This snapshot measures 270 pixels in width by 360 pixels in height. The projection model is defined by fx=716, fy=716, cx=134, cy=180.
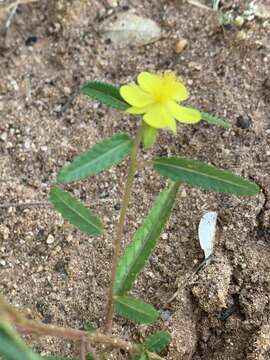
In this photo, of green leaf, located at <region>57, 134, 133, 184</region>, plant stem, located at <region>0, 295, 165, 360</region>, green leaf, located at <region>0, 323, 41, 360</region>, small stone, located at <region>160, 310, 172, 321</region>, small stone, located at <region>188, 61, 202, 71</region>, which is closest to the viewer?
green leaf, located at <region>0, 323, 41, 360</region>

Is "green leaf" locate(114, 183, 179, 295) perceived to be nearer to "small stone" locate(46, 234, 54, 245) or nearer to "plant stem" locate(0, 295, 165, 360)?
"plant stem" locate(0, 295, 165, 360)

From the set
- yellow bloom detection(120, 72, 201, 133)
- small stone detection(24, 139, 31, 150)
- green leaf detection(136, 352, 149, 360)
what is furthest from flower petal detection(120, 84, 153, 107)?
small stone detection(24, 139, 31, 150)

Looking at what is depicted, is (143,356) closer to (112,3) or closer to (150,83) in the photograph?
(150,83)

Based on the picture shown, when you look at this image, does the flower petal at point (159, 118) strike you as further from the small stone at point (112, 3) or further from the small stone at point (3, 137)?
the small stone at point (112, 3)

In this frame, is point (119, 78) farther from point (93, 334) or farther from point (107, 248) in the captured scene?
point (93, 334)

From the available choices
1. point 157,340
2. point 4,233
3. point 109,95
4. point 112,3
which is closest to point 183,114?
point 109,95

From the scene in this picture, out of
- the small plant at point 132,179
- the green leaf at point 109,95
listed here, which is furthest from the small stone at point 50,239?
the green leaf at point 109,95

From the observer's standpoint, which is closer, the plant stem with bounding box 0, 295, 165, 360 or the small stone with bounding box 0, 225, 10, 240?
the plant stem with bounding box 0, 295, 165, 360
